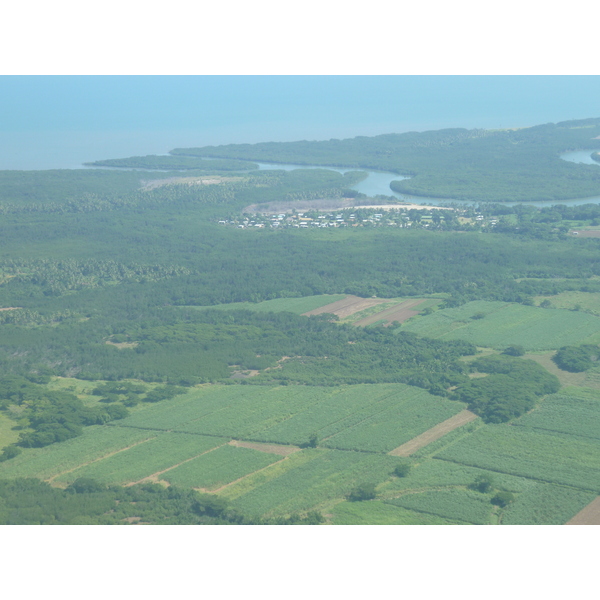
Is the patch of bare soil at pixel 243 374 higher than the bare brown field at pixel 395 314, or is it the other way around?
the bare brown field at pixel 395 314

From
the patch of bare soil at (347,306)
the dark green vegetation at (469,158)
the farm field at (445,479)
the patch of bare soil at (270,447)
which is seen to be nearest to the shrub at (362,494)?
the farm field at (445,479)

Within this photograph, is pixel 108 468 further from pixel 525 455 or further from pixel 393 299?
pixel 393 299

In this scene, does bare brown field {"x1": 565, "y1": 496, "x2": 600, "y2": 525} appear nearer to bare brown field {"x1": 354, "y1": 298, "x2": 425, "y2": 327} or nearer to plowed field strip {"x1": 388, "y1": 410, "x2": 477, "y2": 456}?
plowed field strip {"x1": 388, "y1": 410, "x2": 477, "y2": 456}

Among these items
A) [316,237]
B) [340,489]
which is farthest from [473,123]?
[340,489]

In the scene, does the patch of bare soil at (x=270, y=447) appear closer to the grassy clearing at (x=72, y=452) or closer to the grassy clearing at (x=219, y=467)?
the grassy clearing at (x=219, y=467)

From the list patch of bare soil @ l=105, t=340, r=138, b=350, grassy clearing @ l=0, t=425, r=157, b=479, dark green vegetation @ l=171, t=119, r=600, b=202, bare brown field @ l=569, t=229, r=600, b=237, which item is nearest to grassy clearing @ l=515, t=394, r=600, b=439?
grassy clearing @ l=0, t=425, r=157, b=479
